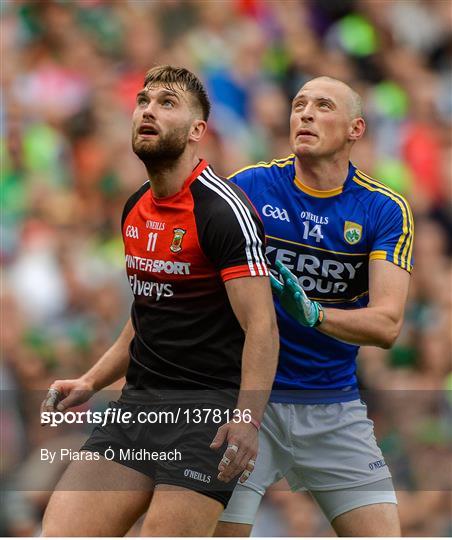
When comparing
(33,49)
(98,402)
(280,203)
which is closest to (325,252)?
(280,203)

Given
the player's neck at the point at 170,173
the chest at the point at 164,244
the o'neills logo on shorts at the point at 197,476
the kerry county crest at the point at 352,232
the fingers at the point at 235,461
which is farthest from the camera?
→ the kerry county crest at the point at 352,232

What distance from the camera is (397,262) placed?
5258 millimetres

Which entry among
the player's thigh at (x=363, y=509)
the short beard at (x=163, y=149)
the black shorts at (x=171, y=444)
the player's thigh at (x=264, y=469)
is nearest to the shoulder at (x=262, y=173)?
the short beard at (x=163, y=149)

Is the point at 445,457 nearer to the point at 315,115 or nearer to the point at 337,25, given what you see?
the point at 315,115

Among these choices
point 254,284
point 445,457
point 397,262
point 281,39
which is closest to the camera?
point 254,284

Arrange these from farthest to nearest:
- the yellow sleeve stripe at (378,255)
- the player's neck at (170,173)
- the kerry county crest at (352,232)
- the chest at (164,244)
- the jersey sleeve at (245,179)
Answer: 1. the jersey sleeve at (245,179)
2. the kerry county crest at (352,232)
3. the yellow sleeve stripe at (378,255)
4. the player's neck at (170,173)
5. the chest at (164,244)

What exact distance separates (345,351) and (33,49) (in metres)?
5.61

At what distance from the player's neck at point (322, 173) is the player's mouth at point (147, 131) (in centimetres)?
85

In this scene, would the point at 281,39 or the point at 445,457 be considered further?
the point at 281,39

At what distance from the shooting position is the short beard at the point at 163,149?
16.1ft

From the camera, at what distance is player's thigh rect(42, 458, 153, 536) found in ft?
15.7

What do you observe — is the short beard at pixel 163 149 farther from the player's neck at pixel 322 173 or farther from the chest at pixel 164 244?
the player's neck at pixel 322 173

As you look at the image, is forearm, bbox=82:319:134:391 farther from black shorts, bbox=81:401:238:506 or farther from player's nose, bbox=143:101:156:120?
player's nose, bbox=143:101:156:120

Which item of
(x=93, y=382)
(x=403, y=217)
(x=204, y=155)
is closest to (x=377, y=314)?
(x=403, y=217)
